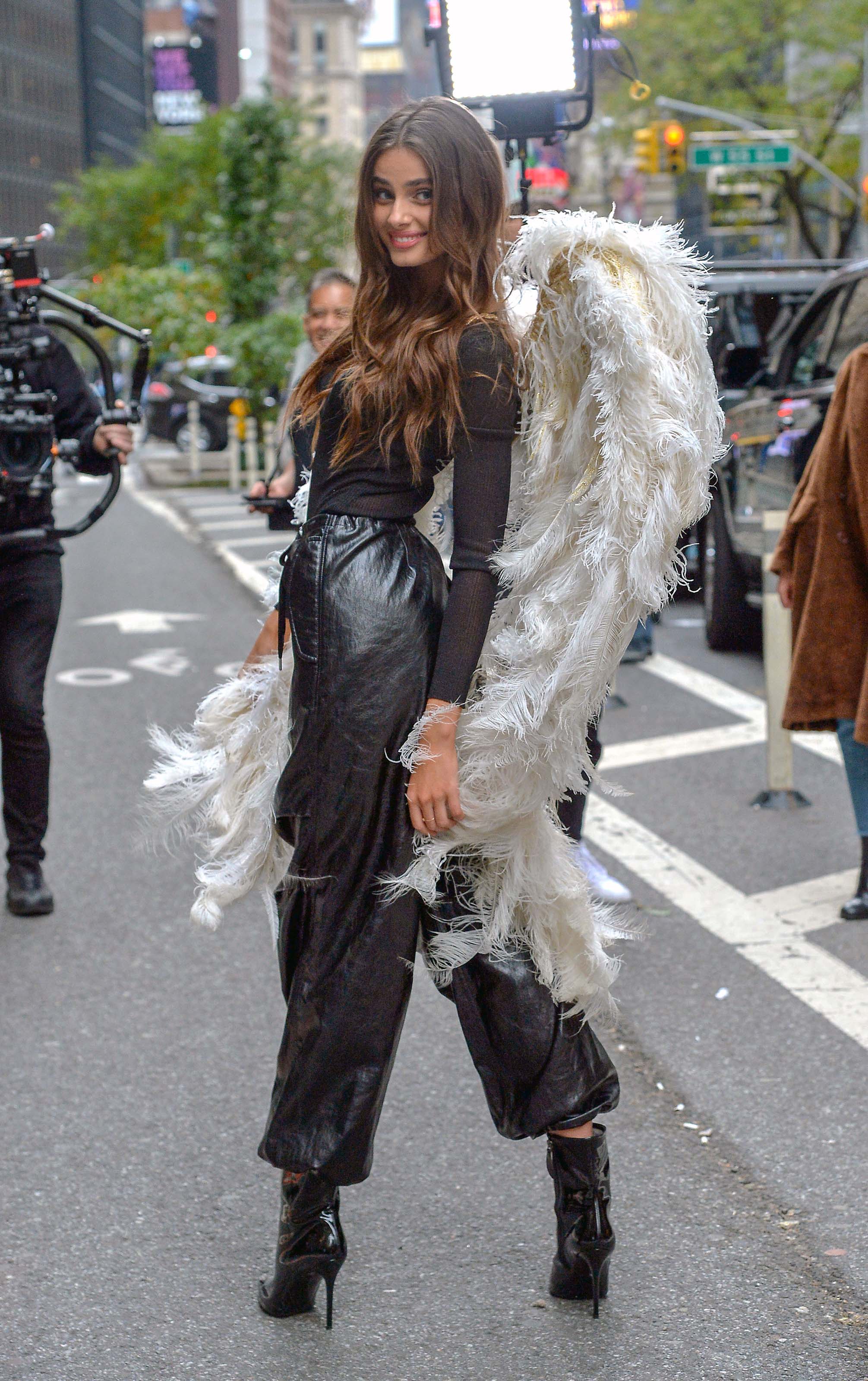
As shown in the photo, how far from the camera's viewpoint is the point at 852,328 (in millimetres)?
7613

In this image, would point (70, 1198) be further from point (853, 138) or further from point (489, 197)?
point (853, 138)

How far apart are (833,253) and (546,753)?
37341 millimetres

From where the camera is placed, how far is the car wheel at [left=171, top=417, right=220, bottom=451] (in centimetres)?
2852

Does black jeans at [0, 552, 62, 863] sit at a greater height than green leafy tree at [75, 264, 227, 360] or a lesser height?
lesser

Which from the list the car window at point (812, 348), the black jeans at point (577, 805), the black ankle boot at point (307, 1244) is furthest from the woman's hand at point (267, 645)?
the car window at point (812, 348)

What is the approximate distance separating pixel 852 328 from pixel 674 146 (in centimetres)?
2201

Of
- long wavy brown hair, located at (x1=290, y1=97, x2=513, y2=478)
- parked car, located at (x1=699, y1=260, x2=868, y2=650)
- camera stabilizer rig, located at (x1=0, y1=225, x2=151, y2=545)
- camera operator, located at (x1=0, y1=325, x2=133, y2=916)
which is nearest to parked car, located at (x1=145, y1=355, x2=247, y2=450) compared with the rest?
parked car, located at (x1=699, y1=260, x2=868, y2=650)

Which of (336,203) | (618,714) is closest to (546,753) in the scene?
(618,714)

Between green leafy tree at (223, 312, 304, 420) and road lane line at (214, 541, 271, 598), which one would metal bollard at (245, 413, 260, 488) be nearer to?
green leafy tree at (223, 312, 304, 420)

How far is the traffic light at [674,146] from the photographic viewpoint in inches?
1089

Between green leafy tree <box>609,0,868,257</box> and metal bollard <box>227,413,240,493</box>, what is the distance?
46.4 feet

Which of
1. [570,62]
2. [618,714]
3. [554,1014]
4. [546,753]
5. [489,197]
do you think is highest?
[570,62]

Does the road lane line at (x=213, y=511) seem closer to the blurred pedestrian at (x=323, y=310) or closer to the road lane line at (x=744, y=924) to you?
the blurred pedestrian at (x=323, y=310)

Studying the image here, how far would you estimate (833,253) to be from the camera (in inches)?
1473
